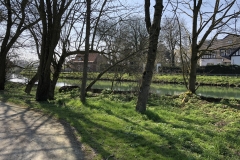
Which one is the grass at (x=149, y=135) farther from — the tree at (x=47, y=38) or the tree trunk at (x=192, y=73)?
the tree trunk at (x=192, y=73)

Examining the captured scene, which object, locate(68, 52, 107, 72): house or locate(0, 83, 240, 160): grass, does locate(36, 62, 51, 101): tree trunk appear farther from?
locate(68, 52, 107, 72): house

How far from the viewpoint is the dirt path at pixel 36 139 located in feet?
15.3

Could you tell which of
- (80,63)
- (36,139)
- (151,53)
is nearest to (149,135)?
(36,139)

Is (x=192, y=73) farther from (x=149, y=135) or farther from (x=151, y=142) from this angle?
(x=151, y=142)

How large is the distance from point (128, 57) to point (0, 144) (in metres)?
10.4

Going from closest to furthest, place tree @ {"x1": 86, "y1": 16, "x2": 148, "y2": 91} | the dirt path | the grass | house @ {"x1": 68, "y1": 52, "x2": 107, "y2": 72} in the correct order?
the dirt path < the grass < tree @ {"x1": 86, "y1": 16, "x2": 148, "y2": 91} < house @ {"x1": 68, "y1": 52, "x2": 107, "y2": 72}

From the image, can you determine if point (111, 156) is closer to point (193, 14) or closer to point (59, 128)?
point (59, 128)

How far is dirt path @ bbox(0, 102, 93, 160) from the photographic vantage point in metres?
4.68

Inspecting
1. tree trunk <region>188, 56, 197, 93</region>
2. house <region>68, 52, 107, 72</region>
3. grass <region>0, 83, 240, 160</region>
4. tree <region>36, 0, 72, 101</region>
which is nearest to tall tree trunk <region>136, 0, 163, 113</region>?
grass <region>0, 83, 240, 160</region>

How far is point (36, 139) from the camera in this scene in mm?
5566

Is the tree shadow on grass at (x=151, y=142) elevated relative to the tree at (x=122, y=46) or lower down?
lower down

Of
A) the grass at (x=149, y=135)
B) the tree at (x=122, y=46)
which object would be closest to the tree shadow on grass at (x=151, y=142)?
the grass at (x=149, y=135)

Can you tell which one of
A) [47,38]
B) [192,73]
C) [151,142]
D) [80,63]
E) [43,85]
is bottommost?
[151,142]

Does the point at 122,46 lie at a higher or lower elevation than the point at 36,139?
higher
